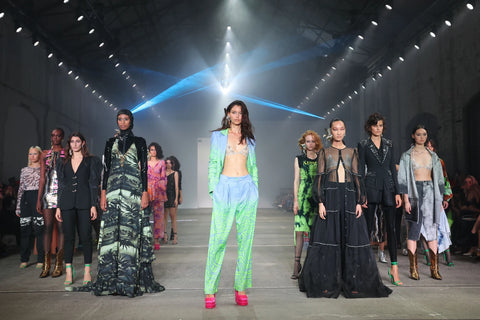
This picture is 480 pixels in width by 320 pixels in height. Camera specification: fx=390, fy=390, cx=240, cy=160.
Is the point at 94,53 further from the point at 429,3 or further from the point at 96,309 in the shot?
the point at 96,309

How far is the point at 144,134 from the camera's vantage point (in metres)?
19.9

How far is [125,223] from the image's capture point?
3471 mm

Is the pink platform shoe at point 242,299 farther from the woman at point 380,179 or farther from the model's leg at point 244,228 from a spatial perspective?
the woman at point 380,179

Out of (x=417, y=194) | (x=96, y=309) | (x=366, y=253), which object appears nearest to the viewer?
(x=96, y=309)

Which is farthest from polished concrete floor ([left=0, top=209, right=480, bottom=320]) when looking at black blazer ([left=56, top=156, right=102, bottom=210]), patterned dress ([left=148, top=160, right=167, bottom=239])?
patterned dress ([left=148, top=160, right=167, bottom=239])

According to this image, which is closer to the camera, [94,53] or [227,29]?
[94,53]

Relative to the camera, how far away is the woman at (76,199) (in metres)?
3.80

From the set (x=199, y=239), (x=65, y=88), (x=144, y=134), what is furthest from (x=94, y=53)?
(x=199, y=239)

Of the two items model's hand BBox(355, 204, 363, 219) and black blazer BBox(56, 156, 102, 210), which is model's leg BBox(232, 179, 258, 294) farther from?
black blazer BBox(56, 156, 102, 210)

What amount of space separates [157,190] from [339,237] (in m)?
3.60

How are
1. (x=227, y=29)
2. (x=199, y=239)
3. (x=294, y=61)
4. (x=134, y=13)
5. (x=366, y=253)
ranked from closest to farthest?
(x=366, y=253) → (x=199, y=239) → (x=134, y=13) → (x=227, y=29) → (x=294, y=61)

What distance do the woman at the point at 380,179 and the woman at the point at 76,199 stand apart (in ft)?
8.74

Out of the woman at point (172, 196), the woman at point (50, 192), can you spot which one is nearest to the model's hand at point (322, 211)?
the woman at point (50, 192)

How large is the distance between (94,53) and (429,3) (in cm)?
1011
